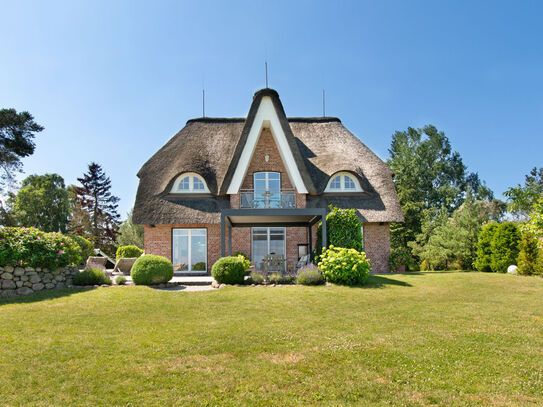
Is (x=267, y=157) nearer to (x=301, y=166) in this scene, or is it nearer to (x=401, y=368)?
(x=301, y=166)

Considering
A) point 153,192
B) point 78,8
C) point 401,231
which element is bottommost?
point 401,231

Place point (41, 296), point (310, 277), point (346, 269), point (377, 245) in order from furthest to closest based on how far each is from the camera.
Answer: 1. point (377, 245)
2. point (310, 277)
3. point (346, 269)
4. point (41, 296)

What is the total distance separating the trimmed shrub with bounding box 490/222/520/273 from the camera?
16.6m

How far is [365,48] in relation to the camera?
1378 centimetres

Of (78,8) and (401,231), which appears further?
(401,231)

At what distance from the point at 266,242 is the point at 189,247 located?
3955 mm

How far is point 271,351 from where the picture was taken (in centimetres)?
569

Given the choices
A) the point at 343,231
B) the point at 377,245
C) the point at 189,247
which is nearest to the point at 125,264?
the point at 189,247

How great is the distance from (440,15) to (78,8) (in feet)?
39.7

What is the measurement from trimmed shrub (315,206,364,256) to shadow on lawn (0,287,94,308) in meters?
9.27

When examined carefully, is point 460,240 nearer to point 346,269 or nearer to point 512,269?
point 512,269

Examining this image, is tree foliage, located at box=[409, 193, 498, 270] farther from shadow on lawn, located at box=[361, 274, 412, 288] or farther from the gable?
the gable

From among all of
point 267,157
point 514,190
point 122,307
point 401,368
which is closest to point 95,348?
point 122,307

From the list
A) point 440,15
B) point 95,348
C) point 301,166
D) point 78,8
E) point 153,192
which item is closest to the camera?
point 95,348
